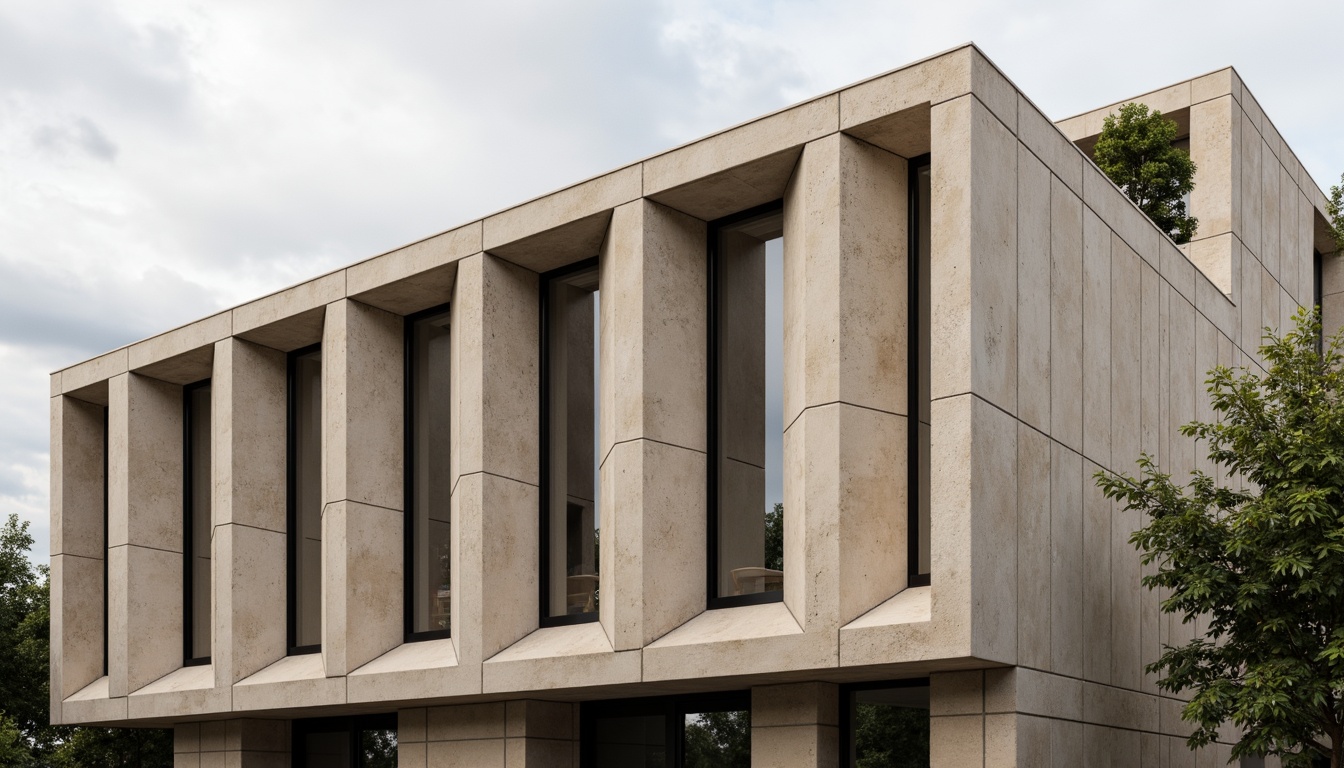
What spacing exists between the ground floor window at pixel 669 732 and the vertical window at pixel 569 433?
1.49 meters

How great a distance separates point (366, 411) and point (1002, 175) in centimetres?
995

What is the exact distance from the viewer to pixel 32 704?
35.1 metres

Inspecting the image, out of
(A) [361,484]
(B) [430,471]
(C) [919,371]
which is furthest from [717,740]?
(A) [361,484]

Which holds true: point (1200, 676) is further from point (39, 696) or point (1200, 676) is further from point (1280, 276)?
point (39, 696)

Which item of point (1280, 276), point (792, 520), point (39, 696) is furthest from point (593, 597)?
point (39, 696)

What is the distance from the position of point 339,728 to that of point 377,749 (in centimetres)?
104

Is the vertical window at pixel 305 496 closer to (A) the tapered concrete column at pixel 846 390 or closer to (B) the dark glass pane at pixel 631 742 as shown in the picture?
(B) the dark glass pane at pixel 631 742

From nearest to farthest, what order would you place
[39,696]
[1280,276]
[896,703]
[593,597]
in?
[896,703]
[593,597]
[1280,276]
[39,696]

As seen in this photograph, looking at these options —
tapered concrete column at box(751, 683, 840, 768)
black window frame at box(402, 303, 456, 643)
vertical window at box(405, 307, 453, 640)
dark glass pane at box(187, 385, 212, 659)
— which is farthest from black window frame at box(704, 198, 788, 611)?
dark glass pane at box(187, 385, 212, 659)

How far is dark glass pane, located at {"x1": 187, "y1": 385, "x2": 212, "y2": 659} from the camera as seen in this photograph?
2362cm

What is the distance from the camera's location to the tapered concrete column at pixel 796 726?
14.9 metres

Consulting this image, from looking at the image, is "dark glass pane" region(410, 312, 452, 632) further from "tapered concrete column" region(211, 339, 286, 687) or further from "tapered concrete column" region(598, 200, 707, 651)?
"tapered concrete column" region(598, 200, 707, 651)

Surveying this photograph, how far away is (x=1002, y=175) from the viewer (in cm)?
1383

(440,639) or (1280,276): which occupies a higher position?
(1280,276)
